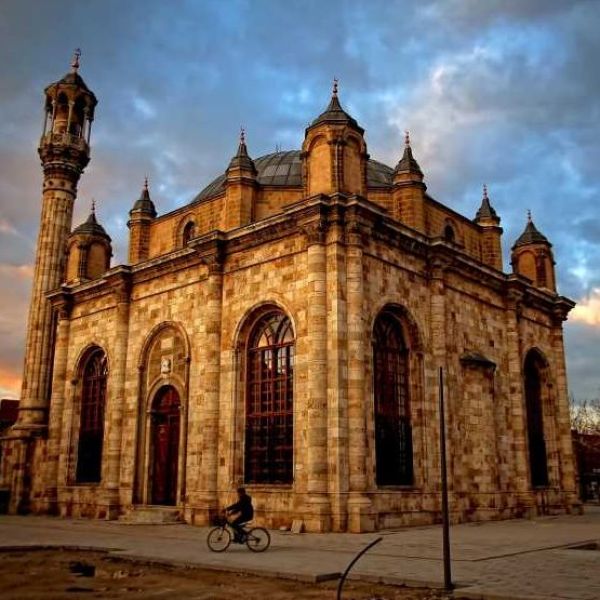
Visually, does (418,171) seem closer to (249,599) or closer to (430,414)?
(430,414)

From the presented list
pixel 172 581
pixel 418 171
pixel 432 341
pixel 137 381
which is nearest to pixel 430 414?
pixel 432 341

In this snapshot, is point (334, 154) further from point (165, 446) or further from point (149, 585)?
point (149, 585)

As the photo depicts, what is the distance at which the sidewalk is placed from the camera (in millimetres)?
9609

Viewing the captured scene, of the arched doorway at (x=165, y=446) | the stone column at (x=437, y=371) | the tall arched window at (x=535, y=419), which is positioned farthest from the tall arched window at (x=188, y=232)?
the tall arched window at (x=535, y=419)

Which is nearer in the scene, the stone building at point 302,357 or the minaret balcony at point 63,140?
the stone building at point 302,357

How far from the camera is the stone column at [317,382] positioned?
A: 17906 mm

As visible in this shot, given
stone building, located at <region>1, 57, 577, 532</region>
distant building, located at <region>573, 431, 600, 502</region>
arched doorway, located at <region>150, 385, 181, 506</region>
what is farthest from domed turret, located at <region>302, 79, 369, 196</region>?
distant building, located at <region>573, 431, 600, 502</region>

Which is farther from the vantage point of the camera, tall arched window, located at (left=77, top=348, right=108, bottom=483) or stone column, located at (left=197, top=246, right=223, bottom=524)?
tall arched window, located at (left=77, top=348, right=108, bottom=483)

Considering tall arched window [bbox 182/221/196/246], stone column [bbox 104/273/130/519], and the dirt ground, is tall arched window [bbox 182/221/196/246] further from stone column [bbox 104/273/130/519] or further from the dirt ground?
the dirt ground

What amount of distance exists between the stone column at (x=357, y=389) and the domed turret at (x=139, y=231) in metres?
12.1

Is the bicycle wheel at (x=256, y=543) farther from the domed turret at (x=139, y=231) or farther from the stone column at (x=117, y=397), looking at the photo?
the domed turret at (x=139, y=231)

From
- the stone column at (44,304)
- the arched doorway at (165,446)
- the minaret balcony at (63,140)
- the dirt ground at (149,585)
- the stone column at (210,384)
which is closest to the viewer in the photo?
the dirt ground at (149,585)

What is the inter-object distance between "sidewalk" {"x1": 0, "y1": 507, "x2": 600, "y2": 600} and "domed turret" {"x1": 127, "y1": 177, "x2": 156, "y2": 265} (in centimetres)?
1190

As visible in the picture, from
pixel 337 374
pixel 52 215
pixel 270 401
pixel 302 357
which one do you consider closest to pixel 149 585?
pixel 337 374
